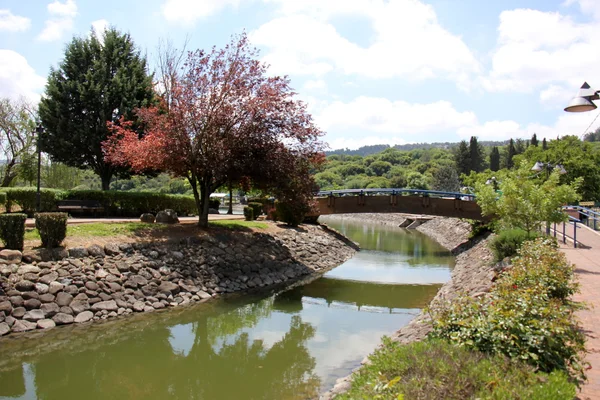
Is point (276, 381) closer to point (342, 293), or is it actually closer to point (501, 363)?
point (501, 363)

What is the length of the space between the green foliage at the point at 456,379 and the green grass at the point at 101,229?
41.0 feet

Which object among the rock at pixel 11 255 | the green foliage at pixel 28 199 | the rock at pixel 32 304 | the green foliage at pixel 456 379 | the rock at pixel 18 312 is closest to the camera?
the green foliage at pixel 456 379

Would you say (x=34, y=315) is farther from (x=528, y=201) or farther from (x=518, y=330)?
(x=528, y=201)

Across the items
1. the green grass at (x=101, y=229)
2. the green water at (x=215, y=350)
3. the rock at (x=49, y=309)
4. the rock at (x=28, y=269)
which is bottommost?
the green water at (x=215, y=350)

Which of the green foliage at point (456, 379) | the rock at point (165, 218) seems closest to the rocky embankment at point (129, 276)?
the rock at point (165, 218)

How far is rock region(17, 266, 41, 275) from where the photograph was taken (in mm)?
12047

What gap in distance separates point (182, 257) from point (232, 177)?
4067 millimetres

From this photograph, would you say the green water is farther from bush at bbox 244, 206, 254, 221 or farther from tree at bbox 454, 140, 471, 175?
tree at bbox 454, 140, 471, 175

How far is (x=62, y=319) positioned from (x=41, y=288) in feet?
3.33

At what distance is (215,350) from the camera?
11047 mm

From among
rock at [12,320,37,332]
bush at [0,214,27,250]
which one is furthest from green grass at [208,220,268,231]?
rock at [12,320,37,332]

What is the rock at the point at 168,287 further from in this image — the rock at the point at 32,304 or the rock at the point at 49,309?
the rock at the point at 32,304

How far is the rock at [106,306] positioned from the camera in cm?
1250

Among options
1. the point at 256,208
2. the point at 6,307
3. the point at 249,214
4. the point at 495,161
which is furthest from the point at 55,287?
the point at 495,161
